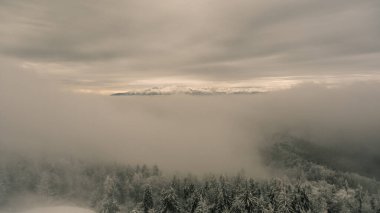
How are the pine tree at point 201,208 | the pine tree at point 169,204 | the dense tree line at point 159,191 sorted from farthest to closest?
the dense tree line at point 159,191, the pine tree at point 169,204, the pine tree at point 201,208

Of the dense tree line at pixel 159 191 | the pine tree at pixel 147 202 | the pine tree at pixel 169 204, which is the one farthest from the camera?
the pine tree at pixel 147 202

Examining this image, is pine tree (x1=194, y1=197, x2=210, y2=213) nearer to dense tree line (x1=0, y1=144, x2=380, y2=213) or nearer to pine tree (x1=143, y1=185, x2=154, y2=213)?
dense tree line (x1=0, y1=144, x2=380, y2=213)

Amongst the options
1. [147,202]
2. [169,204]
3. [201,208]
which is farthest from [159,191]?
[201,208]

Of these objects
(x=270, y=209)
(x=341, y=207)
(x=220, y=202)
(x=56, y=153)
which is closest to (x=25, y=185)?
(x=56, y=153)

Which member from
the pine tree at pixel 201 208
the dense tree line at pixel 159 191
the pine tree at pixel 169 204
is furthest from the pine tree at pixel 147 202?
the pine tree at pixel 201 208

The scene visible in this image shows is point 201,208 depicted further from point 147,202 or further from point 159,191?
point 159,191

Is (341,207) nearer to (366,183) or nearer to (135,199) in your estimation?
(135,199)

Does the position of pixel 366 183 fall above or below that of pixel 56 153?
below

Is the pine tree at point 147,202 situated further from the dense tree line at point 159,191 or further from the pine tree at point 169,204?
the pine tree at point 169,204
